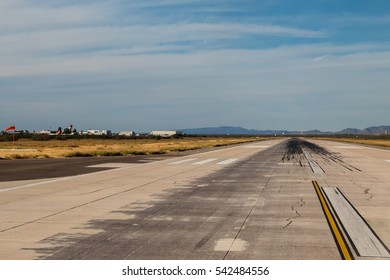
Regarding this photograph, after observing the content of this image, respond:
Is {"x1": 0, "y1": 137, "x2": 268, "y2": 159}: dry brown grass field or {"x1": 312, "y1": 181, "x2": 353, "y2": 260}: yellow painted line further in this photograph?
{"x1": 0, "y1": 137, "x2": 268, "y2": 159}: dry brown grass field

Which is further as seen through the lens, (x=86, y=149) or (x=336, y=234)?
(x=86, y=149)

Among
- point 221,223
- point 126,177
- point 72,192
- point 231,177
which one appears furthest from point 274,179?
point 221,223

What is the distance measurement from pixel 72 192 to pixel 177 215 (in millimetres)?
5697

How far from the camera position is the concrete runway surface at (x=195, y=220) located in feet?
25.5

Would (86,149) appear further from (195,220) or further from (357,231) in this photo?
(357,231)

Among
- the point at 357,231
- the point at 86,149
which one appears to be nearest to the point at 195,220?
the point at 357,231

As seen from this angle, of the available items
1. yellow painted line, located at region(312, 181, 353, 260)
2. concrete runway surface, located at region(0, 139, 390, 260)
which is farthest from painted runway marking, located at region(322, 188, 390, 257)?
yellow painted line, located at region(312, 181, 353, 260)

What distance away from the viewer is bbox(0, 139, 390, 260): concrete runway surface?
778 centimetres

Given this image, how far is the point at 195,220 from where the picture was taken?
10570 millimetres

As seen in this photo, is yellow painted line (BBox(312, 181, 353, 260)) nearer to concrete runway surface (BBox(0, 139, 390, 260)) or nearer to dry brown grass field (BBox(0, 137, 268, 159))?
concrete runway surface (BBox(0, 139, 390, 260))

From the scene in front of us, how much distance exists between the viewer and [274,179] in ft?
65.5

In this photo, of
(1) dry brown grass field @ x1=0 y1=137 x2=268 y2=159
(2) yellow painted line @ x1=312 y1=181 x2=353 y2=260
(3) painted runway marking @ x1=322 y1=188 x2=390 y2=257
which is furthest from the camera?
(1) dry brown grass field @ x1=0 y1=137 x2=268 y2=159

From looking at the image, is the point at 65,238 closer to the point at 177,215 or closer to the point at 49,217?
the point at 49,217
